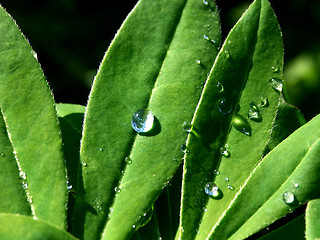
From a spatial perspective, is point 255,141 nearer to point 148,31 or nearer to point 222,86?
point 222,86

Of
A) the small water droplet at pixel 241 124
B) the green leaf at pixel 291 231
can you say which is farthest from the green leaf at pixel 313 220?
the small water droplet at pixel 241 124

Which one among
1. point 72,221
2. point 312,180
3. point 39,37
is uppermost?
point 312,180

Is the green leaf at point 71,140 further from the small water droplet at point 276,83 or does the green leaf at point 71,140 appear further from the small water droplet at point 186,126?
the small water droplet at point 276,83

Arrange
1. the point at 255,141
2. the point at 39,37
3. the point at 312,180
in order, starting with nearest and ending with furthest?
1. the point at 312,180
2. the point at 255,141
3. the point at 39,37

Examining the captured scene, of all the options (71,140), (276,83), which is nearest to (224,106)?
(276,83)

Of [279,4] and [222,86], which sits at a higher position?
[222,86]

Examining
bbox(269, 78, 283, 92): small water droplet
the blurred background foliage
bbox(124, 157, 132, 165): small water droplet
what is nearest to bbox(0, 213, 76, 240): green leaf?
bbox(124, 157, 132, 165): small water droplet

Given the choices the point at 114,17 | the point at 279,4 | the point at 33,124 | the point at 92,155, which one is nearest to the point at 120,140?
the point at 92,155

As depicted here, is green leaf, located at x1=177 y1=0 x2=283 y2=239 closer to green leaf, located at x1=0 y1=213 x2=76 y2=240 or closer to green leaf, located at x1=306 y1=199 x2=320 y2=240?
green leaf, located at x1=306 y1=199 x2=320 y2=240
